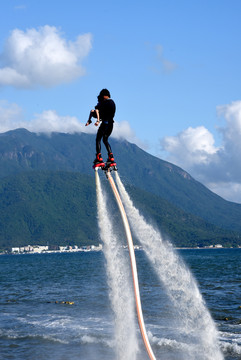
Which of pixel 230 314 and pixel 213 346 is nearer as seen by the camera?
pixel 213 346

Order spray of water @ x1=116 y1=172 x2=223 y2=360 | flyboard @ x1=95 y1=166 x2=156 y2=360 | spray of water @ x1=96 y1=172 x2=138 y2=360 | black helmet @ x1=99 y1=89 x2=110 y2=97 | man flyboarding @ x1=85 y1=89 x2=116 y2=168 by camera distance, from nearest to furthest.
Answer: flyboard @ x1=95 y1=166 x2=156 y2=360, man flyboarding @ x1=85 y1=89 x2=116 y2=168, black helmet @ x1=99 y1=89 x2=110 y2=97, spray of water @ x1=116 y1=172 x2=223 y2=360, spray of water @ x1=96 y1=172 x2=138 y2=360

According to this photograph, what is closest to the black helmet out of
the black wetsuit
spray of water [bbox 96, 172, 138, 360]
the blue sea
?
the black wetsuit

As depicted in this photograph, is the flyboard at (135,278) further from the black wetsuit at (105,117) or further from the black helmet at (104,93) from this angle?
the black helmet at (104,93)

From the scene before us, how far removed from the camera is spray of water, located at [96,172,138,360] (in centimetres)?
1842

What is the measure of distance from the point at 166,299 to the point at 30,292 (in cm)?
2034

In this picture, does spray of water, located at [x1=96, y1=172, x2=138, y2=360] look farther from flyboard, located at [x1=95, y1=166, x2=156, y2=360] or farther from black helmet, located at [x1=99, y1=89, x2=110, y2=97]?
black helmet, located at [x1=99, y1=89, x2=110, y2=97]

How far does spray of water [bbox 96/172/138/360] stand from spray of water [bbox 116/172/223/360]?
3.63 ft

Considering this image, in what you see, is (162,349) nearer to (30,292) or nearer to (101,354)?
(101,354)

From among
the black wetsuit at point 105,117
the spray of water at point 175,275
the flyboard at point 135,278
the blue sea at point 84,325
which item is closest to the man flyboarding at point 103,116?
the black wetsuit at point 105,117

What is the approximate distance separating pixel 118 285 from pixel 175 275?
3.48 meters

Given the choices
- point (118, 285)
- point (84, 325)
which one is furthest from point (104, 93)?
point (84, 325)

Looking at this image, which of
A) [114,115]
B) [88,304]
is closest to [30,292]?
[88,304]

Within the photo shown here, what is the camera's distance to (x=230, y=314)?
127 feet

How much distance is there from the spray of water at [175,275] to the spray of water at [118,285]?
111 centimetres
